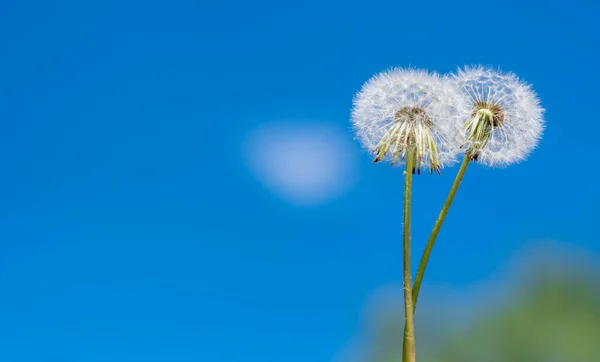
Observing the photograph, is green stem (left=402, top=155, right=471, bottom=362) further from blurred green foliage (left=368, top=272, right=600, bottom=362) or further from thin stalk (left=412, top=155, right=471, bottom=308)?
blurred green foliage (left=368, top=272, right=600, bottom=362)

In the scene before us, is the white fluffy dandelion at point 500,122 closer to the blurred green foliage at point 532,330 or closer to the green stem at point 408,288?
the green stem at point 408,288

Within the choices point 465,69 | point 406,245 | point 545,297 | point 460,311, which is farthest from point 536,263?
point 406,245

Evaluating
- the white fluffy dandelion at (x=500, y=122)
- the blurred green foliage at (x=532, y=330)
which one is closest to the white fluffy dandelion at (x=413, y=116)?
the white fluffy dandelion at (x=500, y=122)

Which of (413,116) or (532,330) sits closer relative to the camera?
(413,116)

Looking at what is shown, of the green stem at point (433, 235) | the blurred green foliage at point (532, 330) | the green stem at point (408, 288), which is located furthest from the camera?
the blurred green foliage at point (532, 330)

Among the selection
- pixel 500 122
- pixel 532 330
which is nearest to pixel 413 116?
pixel 500 122

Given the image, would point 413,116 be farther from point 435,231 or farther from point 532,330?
point 532,330

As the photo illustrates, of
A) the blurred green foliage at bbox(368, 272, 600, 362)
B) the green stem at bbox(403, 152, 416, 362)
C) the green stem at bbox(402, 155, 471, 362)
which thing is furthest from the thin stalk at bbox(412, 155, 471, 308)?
the blurred green foliage at bbox(368, 272, 600, 362)

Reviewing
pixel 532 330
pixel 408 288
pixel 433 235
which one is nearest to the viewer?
pixel 408 288

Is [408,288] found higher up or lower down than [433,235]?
lower down
